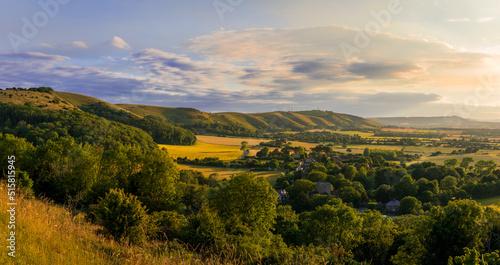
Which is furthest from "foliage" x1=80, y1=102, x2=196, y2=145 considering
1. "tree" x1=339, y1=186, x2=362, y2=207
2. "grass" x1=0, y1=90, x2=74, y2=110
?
"tree" x1=339, y1=186, x2=362, y2=207

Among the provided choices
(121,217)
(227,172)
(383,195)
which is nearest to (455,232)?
(121,217)

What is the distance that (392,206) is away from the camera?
162 ft

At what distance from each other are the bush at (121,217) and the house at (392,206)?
4822 centimetres

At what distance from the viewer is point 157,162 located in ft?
76.9

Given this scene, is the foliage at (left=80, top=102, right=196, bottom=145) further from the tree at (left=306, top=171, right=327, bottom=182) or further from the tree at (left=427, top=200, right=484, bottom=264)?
the tree at (left=427, top=200, right=484, bottom=264)

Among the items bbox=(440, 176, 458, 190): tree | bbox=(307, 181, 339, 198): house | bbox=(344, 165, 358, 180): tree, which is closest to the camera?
bbox=(307, 181, 339, 198): house

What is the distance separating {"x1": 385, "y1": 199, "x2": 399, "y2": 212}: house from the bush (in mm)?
48220

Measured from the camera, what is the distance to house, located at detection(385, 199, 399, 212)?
160 ft

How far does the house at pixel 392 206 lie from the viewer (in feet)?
160

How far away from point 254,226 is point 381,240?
1069cm

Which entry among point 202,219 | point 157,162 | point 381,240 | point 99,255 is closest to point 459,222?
point 381,240

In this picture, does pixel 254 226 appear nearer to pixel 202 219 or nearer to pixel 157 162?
pixel 202 219

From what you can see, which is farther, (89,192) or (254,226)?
(89,192)

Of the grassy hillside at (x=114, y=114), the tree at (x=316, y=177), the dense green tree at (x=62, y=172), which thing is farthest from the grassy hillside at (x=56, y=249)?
the grassy hillside at (x=114, y=114)
